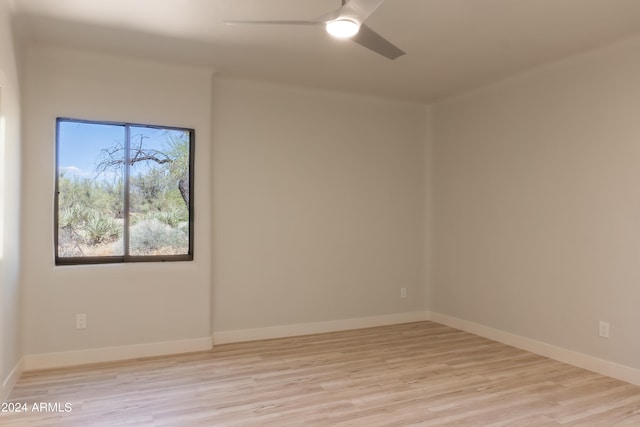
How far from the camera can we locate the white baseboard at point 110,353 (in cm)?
355

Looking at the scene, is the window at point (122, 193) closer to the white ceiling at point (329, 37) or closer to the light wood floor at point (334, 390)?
the white ceiling at point (329, 37)

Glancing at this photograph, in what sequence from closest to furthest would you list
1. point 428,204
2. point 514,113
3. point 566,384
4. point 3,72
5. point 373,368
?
point 3,72 < point 566,384 < point 373,368 < point 514,113 < point 428,204

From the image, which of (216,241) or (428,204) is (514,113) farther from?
(216,241)

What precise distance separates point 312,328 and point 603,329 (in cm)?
260

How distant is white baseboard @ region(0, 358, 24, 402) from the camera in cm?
287

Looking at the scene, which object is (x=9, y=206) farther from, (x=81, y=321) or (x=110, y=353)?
(x=110, y=353)

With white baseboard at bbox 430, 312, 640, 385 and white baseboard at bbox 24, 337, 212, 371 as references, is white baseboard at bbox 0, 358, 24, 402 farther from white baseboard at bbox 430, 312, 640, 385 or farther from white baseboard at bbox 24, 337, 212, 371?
white baseboard at bbox 430, 312, 640, 385

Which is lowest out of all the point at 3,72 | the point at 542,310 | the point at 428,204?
the point at 542,310

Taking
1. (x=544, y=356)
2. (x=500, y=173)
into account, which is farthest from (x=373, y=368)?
(x=500, y=173)

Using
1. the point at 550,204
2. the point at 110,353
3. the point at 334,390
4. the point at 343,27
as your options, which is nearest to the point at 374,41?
the point at 343,27

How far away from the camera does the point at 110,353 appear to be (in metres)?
3.77

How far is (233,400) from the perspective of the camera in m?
2.95

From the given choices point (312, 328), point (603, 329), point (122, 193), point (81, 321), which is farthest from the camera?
point (312, 328)

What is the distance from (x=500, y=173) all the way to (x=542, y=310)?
135cm
